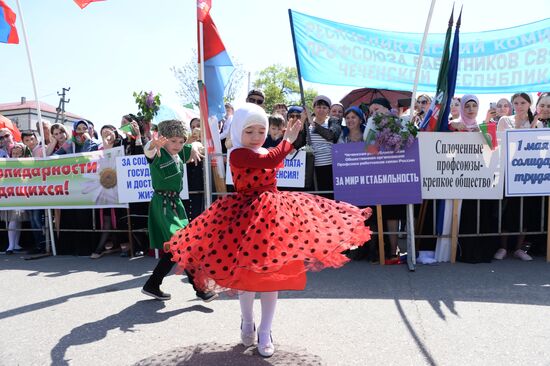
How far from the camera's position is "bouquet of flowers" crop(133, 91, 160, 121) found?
8172 mm

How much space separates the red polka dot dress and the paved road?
0.67 meters

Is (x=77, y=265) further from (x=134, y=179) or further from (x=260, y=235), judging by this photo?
(x=260, y=235)

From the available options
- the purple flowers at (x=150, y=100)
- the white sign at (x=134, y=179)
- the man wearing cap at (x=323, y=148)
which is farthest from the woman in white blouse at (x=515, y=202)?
the purple flowers at (x=150, y=100)

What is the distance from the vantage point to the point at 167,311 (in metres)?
4.50

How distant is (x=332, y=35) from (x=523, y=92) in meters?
2.89

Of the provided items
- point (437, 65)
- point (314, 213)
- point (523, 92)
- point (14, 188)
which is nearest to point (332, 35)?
point (437, 65)

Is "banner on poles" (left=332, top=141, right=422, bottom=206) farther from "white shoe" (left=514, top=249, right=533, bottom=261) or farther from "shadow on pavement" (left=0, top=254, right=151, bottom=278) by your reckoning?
"shadow on pavement" (left=0, top=254, right=151, bottom=278)

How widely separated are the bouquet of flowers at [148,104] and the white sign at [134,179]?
1.24 meters

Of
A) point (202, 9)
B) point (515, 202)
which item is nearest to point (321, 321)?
point (515, 202)

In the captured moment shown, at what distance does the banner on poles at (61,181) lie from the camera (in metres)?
7.55

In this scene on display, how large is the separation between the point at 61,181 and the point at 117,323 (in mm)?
4461

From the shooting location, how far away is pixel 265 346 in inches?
125

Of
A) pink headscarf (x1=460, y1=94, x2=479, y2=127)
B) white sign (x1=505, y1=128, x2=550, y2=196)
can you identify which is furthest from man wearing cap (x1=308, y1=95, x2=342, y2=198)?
white sign (x1=505, y1=128, x2=550, y2=196)

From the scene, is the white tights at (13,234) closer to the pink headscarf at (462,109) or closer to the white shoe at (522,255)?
the pink headscarf at (462,109)
